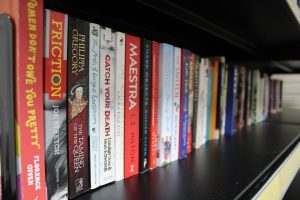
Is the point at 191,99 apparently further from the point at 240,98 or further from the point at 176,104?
the point at 240,98

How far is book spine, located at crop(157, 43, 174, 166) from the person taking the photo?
56 cm

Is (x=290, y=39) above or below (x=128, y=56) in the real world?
above

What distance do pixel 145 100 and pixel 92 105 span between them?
0.13 metres

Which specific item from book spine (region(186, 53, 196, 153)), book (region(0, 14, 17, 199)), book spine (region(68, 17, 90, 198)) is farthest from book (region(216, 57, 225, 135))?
book (region(0, 14, 17, 199))

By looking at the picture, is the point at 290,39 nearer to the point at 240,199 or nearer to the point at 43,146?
the point at 240,199

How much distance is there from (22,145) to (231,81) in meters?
0.77

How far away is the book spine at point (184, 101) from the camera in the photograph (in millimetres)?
626

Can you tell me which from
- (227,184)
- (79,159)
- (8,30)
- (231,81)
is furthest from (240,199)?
(231,81)

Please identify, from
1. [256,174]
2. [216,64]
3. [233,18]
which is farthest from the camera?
[216,64]

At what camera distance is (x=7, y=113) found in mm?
313

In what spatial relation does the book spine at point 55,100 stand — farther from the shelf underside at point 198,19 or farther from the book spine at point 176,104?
the book spine at point 176,104

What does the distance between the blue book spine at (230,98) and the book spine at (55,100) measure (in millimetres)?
695

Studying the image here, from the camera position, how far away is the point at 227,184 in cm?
50

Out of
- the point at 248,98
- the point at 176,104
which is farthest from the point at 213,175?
the point at 248,98
